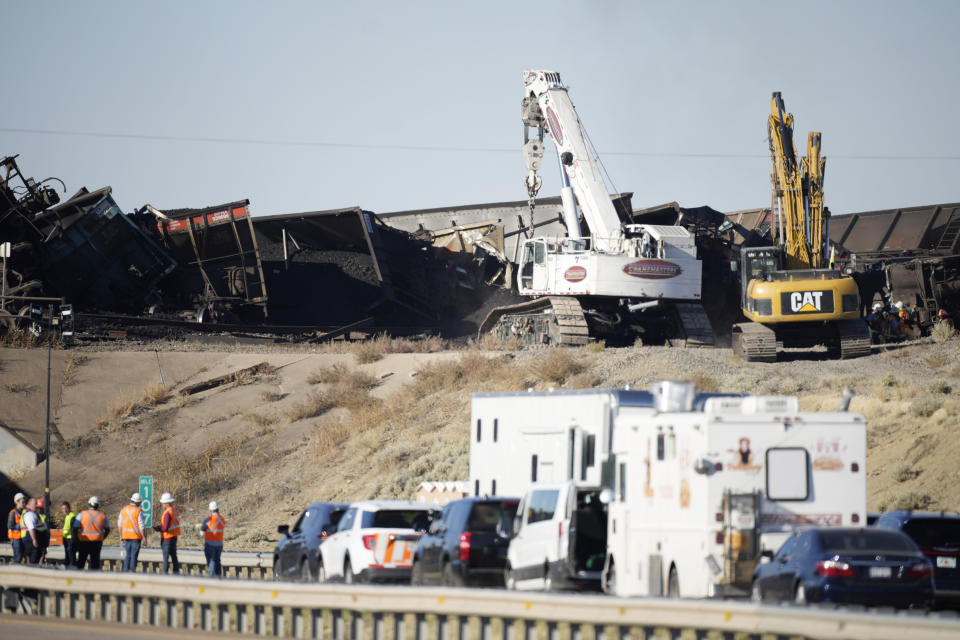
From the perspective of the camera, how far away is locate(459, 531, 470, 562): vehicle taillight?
15.3m

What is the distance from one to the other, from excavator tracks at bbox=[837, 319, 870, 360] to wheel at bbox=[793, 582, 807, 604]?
24063mm

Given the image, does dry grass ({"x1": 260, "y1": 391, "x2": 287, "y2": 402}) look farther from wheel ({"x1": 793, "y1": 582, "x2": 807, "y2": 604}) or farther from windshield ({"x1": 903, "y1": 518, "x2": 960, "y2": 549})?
wheel ({"x1": 793, "y1": 582, "x2": 807, "y2": 604})

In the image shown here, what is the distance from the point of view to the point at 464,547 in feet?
50.3

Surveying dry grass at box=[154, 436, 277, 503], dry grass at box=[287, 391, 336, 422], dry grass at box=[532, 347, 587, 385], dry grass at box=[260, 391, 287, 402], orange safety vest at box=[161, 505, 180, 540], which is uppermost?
dry grass at box=[532, 347, 587, 385]

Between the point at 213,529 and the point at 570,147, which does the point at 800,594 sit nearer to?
the point at 213,529

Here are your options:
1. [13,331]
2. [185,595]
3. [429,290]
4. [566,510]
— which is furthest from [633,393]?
[429,290]

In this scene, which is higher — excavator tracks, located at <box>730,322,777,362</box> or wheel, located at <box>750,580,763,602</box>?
excavator tracks, located at <box>730,322,777,362</box>

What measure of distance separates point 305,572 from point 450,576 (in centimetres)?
398

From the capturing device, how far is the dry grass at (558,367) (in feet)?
116

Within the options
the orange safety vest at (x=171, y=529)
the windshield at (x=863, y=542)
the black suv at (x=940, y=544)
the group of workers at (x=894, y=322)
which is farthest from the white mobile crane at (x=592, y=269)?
the windshield at (x=863, y=542)

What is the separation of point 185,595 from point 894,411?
57.3ft

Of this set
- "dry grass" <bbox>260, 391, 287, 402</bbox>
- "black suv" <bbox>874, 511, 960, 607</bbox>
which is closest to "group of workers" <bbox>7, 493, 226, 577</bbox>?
"black suv" <bbox>874, 511, 960, 607</bbox>

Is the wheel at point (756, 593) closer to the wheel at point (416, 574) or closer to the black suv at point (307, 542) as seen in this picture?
the wheel at point (416, 574)

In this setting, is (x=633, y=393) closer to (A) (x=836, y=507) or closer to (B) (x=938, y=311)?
(A) (x=836, y=507)
